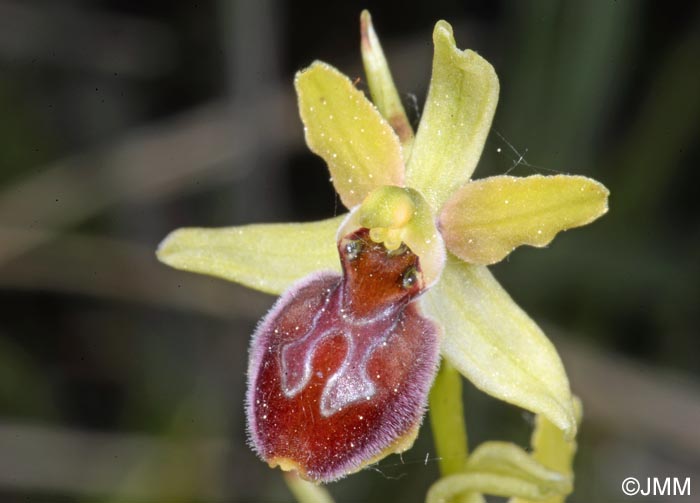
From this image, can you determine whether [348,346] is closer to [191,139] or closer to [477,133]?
[477,133]

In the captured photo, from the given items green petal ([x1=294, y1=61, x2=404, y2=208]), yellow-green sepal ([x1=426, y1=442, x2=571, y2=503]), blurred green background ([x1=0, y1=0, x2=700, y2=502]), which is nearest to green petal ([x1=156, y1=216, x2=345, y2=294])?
green petal ([x1=294, y1=61, x2=404, y2=208])

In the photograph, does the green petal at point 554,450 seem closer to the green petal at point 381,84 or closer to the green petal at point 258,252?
the green petal at point 258,252

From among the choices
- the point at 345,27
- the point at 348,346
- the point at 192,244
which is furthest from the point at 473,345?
the point at 345,27

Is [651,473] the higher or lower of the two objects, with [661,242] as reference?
lower

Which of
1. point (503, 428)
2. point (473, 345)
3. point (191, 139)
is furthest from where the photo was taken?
point (191, 139)

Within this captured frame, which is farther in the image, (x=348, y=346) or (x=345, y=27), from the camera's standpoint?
(x=345, y=27)

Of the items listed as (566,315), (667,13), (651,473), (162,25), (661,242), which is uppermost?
(667,13)
